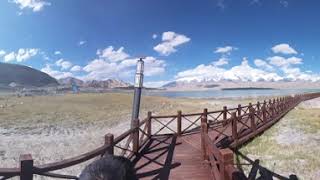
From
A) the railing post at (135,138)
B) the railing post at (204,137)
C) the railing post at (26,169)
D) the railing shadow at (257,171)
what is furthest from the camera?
the railing shadow at (257,171)

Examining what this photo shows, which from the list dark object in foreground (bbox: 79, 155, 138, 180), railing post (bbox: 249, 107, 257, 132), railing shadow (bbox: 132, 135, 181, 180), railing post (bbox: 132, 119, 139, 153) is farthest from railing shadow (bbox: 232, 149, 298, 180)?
dark object in foreground (bbox: 79, 155, 138, 180)

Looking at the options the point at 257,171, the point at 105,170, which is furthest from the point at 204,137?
the point at 105,170

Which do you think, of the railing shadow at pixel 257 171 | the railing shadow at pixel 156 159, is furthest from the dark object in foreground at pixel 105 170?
the railing shadow at pixel 257 171

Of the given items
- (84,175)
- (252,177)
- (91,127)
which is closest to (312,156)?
(252,177)

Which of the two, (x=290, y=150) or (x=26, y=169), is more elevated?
(x=26, y=169)

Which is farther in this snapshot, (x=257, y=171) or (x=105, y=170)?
(x=257, y=171)

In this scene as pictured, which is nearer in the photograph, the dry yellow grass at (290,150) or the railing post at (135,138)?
the railing post at (135,138)

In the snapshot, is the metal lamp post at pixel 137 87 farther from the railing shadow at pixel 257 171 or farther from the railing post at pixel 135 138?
the railing shadow at pixel 257 171

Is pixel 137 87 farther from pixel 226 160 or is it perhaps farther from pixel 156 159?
pixel 226 160

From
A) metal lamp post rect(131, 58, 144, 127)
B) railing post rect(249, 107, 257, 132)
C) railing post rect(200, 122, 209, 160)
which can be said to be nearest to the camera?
railing post rect(200, 122, 209, 160)

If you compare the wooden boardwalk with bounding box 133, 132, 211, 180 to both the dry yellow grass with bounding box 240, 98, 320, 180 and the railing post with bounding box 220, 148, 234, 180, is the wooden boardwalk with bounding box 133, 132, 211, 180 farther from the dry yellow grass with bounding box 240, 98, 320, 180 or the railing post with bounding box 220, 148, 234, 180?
the dry yellow grass with bounding box 240, 98, 320, 180

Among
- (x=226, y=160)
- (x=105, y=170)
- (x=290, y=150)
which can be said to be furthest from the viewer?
(x=290, y=150)

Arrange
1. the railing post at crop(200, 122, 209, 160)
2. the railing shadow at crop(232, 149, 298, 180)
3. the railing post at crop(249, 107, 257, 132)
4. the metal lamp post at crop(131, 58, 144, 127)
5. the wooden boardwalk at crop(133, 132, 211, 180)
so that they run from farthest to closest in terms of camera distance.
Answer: the railing post at crop(249, 107, 257, 132) < the metal lamp post at crop(131, 58, 144, 127) < the railing shadow at crop(232, 149, 298, 180) < the railing post at crop(200, 122, 209, 160) < the wooden boardwalk at crop(133, 132, 211, 180)

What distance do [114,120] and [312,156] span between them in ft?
68.4
